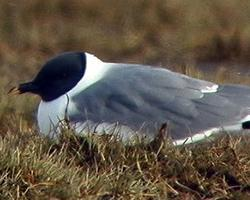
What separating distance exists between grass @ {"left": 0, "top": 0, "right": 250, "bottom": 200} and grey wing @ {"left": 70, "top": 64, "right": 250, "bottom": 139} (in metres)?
0.36

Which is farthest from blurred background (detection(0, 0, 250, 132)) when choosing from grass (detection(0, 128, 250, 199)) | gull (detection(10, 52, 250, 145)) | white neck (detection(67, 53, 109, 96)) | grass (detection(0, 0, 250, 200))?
grass (detection(0, 128, 250, 199))

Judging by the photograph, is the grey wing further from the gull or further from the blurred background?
the blurred background

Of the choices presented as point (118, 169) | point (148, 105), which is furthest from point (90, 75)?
point (118, 169)

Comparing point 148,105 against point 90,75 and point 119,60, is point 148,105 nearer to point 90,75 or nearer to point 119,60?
point 90,75

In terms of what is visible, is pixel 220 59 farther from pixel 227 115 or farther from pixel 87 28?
pixel 227 115

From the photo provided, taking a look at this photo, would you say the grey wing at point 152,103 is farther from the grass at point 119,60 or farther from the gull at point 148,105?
the grass at point 119,60

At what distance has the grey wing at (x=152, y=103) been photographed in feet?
A: 16.9

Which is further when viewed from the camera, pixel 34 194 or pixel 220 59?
pixel 220 59

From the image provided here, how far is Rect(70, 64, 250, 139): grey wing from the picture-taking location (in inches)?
203

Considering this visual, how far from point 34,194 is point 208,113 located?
1.58 m

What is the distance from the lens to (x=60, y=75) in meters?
A: 5.67

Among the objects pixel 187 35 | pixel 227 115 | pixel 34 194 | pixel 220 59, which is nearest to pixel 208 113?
pixel 227 115

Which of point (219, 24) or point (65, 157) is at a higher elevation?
point (65, 157)

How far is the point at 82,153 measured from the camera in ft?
14.4
